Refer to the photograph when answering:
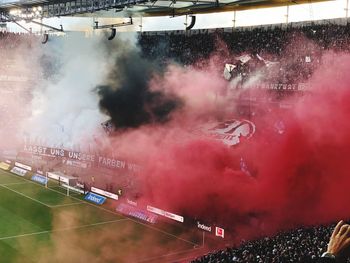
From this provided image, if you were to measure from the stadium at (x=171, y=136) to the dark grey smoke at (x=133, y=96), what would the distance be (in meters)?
0.09

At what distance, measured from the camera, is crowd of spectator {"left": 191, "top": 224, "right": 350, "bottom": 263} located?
11.1m

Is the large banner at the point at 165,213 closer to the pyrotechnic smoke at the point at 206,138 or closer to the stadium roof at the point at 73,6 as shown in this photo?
the pyrotechnic smoke at the point at 206,138

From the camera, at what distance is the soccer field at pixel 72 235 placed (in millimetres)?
17984

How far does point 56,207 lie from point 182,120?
28.5 feet

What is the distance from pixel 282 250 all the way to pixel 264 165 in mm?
10025

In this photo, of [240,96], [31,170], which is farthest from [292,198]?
[31,170]

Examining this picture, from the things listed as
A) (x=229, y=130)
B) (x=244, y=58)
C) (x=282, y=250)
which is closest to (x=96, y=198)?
(x=229, y=130)

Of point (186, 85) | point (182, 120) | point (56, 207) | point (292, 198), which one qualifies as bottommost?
point (56, 207)

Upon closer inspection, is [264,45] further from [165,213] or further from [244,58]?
[165,213]

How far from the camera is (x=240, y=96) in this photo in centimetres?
2761

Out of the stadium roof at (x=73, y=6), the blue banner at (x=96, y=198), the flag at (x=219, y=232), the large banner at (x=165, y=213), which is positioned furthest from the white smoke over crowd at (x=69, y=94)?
the flag at (x=219, y=232)

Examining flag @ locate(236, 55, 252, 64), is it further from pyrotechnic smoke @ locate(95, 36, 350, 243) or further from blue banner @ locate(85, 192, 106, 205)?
blue banner @ locate(85, 192, 106, 205)

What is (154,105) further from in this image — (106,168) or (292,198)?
(292,198)

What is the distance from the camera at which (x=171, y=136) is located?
27000 millimetres
